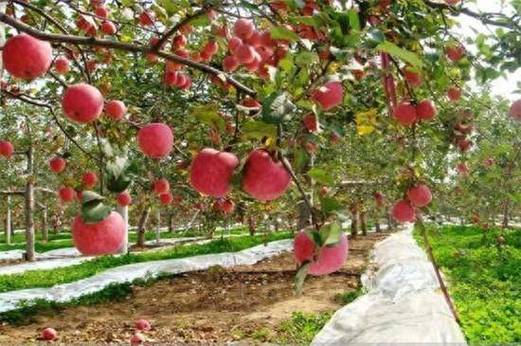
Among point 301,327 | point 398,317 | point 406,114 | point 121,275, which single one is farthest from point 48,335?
point 406,114

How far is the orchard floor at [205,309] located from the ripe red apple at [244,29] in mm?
4444

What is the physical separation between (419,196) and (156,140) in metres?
1.19

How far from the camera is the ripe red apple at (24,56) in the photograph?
1736 mm

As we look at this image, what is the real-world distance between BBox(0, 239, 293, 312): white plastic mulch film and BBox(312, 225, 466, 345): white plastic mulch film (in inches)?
187

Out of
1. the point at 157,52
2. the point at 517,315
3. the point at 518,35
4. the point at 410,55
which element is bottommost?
the point at 517,315

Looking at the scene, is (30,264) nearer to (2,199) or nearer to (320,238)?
(2,199)

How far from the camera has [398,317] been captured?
5.65 m

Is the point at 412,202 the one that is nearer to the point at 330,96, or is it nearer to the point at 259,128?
the point at 330,96

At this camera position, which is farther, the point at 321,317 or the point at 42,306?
the point at 42,306

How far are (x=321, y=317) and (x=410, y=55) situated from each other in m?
6.11

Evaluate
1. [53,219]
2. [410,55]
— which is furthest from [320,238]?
[53,219]

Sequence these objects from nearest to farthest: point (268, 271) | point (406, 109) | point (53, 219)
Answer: point (406, 109)
point (268, 271)
point (53, 219)

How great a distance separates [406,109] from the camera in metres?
2.40

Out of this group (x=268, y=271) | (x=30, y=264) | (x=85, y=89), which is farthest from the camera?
(x=30, y=264)
